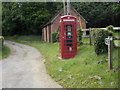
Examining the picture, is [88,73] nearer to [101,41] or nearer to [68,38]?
[101,41]

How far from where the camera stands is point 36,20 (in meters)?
37.7

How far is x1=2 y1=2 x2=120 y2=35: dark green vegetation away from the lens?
36.4m

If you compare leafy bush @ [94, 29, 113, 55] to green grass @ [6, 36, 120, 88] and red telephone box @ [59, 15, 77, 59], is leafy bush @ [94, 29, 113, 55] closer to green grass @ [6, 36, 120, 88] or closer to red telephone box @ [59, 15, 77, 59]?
green grass @ [6, 36, 120, 88]

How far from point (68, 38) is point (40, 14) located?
27901 mm

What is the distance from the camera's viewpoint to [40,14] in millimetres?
37844

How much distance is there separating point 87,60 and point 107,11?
29624 mm

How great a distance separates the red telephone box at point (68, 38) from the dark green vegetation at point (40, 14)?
23.7 metres

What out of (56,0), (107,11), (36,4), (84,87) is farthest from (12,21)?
(84,87)

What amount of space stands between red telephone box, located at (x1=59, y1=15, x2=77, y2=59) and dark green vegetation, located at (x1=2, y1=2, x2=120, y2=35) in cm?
2366

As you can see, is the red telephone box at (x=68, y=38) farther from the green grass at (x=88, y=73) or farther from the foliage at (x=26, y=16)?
the foliage at (x=26, y=16)

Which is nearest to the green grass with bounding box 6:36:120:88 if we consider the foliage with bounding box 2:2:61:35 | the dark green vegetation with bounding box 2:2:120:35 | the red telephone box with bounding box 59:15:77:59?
the red telephone box with bounding box 59:15:77:59

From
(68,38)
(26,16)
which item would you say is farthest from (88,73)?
(26,16)

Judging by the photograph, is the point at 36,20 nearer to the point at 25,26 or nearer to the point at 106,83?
the point at 25,26

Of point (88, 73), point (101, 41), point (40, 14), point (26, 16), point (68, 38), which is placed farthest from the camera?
point (26, 16)
